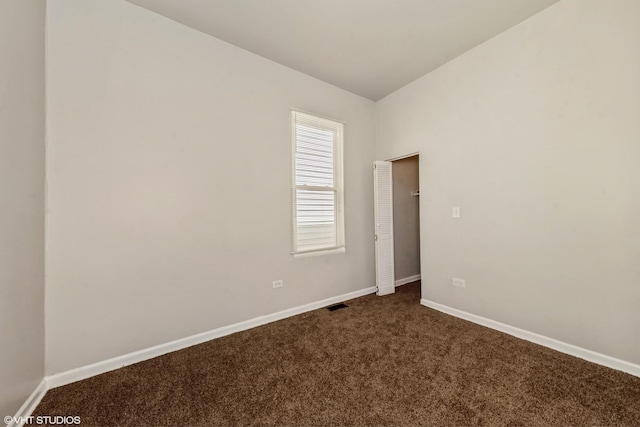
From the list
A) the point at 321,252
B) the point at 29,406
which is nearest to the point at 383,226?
the point at 321,252

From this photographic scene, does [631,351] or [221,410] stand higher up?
[631,351]

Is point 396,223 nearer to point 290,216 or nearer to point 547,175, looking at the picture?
point 290,216

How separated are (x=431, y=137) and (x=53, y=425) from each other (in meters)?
4.15

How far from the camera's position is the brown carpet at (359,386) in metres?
1.47

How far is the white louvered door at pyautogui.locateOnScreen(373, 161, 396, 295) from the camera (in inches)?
143

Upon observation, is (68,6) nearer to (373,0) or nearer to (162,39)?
(162,39)

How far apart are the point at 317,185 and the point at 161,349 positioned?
237cm

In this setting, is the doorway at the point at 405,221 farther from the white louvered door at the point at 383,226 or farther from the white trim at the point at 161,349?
the white trim at the point at 161,349

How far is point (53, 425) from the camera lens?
1448 millimetres

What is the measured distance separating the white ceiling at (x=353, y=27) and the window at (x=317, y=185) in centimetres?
75

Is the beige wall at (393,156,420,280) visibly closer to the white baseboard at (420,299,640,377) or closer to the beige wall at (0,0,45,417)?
the white baseboard at (420,299,640,377)

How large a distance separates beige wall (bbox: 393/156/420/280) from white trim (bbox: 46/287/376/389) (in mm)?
1726

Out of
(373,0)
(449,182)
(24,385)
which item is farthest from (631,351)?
(24,385)

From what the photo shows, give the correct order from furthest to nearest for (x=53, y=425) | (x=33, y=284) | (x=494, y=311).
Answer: (x=494, y=311) < (x=33, y=284) < (x=53, y=425)
